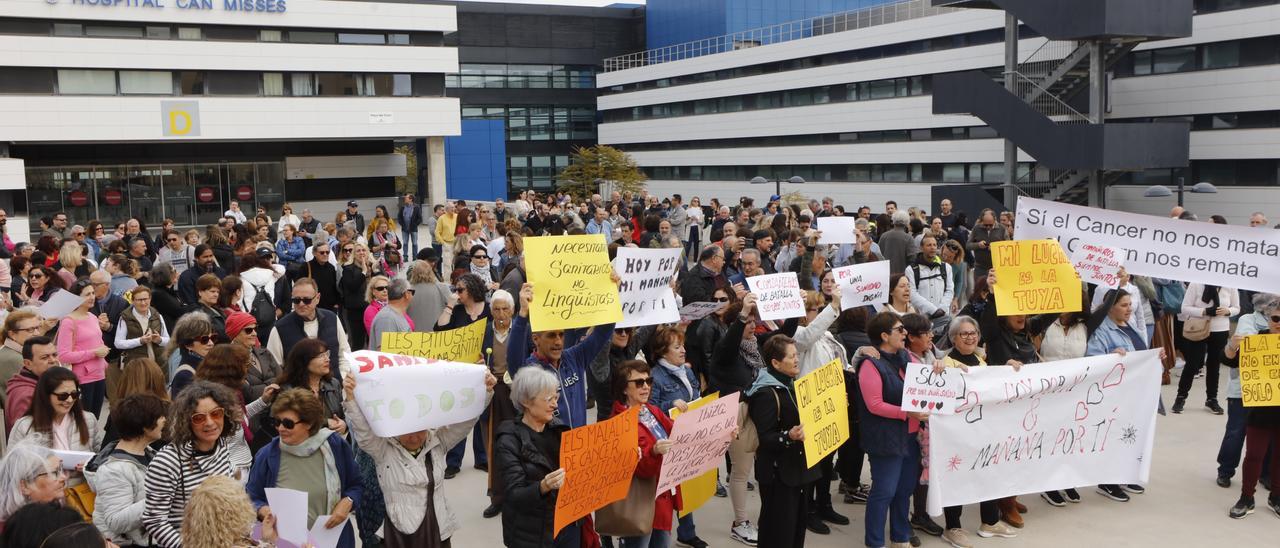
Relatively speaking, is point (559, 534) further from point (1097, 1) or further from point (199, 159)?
point (199, 159)

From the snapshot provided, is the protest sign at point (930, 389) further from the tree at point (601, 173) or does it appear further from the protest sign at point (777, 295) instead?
the tree at point (601, 173)

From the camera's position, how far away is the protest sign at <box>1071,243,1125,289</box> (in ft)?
32.2

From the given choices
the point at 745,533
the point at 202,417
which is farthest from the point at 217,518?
the point at 745,533

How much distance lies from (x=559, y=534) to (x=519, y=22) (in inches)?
2776

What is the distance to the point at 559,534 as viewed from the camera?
20.9ft

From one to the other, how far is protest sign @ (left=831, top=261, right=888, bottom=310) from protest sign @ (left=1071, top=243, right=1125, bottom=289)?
176 centimetres

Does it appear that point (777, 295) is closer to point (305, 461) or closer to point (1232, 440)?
point (1232, 440)

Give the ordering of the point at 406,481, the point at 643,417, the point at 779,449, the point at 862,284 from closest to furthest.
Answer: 1. the point at 406,481
2. the point at 643,417
3. the point at 779,449
4. the point at 862,284

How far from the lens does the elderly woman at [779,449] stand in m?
7.36

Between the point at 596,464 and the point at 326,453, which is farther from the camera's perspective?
the point at 596,464

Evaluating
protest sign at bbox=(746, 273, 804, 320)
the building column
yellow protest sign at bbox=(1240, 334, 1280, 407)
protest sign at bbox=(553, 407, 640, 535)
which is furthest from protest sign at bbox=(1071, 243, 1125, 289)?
the building column

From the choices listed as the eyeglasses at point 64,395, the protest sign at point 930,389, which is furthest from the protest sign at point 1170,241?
the eyeglasses at point 64,395

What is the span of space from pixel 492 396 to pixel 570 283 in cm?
106

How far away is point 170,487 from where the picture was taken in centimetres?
557
